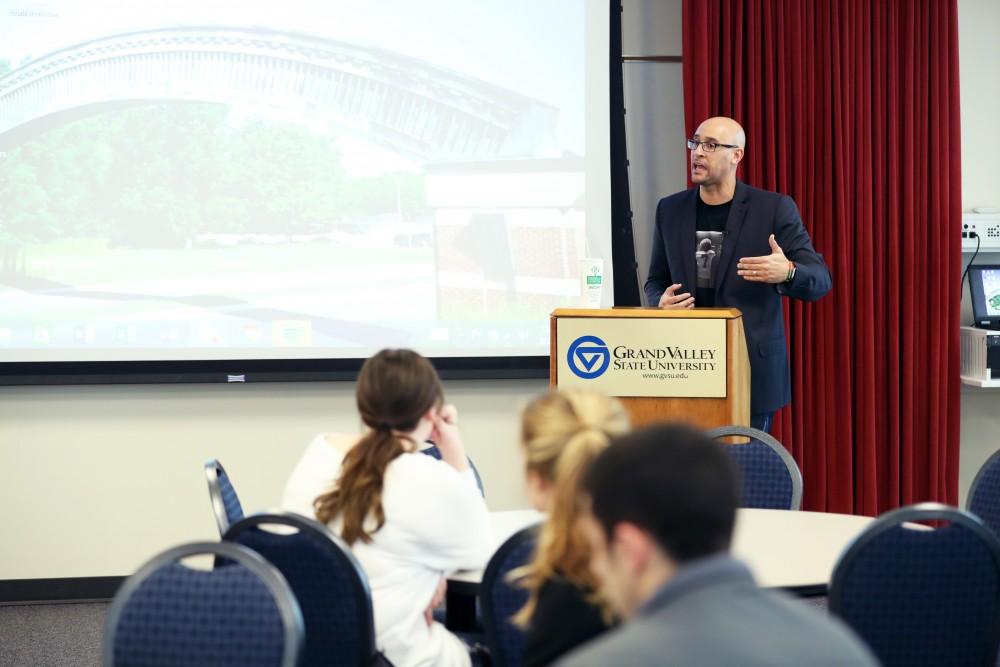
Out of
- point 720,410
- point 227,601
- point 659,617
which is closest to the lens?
point 659,617

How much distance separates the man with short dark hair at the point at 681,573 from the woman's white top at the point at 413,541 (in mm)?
1188

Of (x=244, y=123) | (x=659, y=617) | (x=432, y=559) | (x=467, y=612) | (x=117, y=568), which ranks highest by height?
(x=244, y=123)

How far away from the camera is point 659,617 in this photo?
1128 millimetres

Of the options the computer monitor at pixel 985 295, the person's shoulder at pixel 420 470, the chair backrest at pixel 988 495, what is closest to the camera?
the person's shoulder at pixel 420 470

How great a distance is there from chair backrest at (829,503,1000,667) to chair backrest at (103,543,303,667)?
3.57 ft

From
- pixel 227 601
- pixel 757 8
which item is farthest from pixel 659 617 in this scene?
pixel 757 8

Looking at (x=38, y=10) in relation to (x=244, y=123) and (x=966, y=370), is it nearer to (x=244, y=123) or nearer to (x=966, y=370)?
(x=244, y=123)

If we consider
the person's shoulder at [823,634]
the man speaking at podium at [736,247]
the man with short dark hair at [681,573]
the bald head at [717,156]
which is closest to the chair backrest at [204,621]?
the man with short dark hair at [681,573]

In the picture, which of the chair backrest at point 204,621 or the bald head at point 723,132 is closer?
the chair backrest at point 204,621

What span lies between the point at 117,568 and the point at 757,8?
Result: 3689 millimetres

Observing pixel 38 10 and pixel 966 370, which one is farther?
pixel 966 370

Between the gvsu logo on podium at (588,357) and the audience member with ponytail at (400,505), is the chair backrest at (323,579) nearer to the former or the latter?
the audience member with ponytail at (400,505)

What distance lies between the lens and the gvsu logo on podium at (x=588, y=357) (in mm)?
3725

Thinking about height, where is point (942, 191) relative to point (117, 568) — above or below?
above
